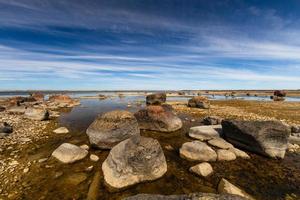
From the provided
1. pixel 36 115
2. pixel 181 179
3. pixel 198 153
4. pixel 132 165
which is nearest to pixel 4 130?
pixel 36 115

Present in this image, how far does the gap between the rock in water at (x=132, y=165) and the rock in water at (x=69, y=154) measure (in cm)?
255

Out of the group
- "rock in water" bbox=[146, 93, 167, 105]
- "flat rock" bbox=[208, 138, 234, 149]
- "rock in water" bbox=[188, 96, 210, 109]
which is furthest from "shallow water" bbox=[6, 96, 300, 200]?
"rock in water" bbox=[146, 93, 167, 105]

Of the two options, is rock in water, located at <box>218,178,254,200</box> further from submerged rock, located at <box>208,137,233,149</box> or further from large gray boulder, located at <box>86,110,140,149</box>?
large gray boulder, located at <box>86,110,140,149</box>

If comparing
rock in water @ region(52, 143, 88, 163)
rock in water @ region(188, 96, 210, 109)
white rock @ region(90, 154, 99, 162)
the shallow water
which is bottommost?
the shallow water

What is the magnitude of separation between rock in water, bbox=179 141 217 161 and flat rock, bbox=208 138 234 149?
1.83 metres

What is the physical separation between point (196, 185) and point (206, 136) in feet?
22.5

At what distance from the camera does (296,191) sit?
8023mm

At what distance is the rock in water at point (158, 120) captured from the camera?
17453mm

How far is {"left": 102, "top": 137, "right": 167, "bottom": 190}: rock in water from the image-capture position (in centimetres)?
826

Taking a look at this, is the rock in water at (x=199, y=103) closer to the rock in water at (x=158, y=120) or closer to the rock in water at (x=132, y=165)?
the rock in water at (x=158, y=120)

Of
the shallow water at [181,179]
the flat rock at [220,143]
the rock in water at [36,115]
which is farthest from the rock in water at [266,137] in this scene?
the rock in water at [36,115]

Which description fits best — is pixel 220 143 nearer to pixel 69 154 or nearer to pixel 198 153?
pixel 198 153

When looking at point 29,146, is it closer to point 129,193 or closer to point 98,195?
point 98,195

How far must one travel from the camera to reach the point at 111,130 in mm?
12234
